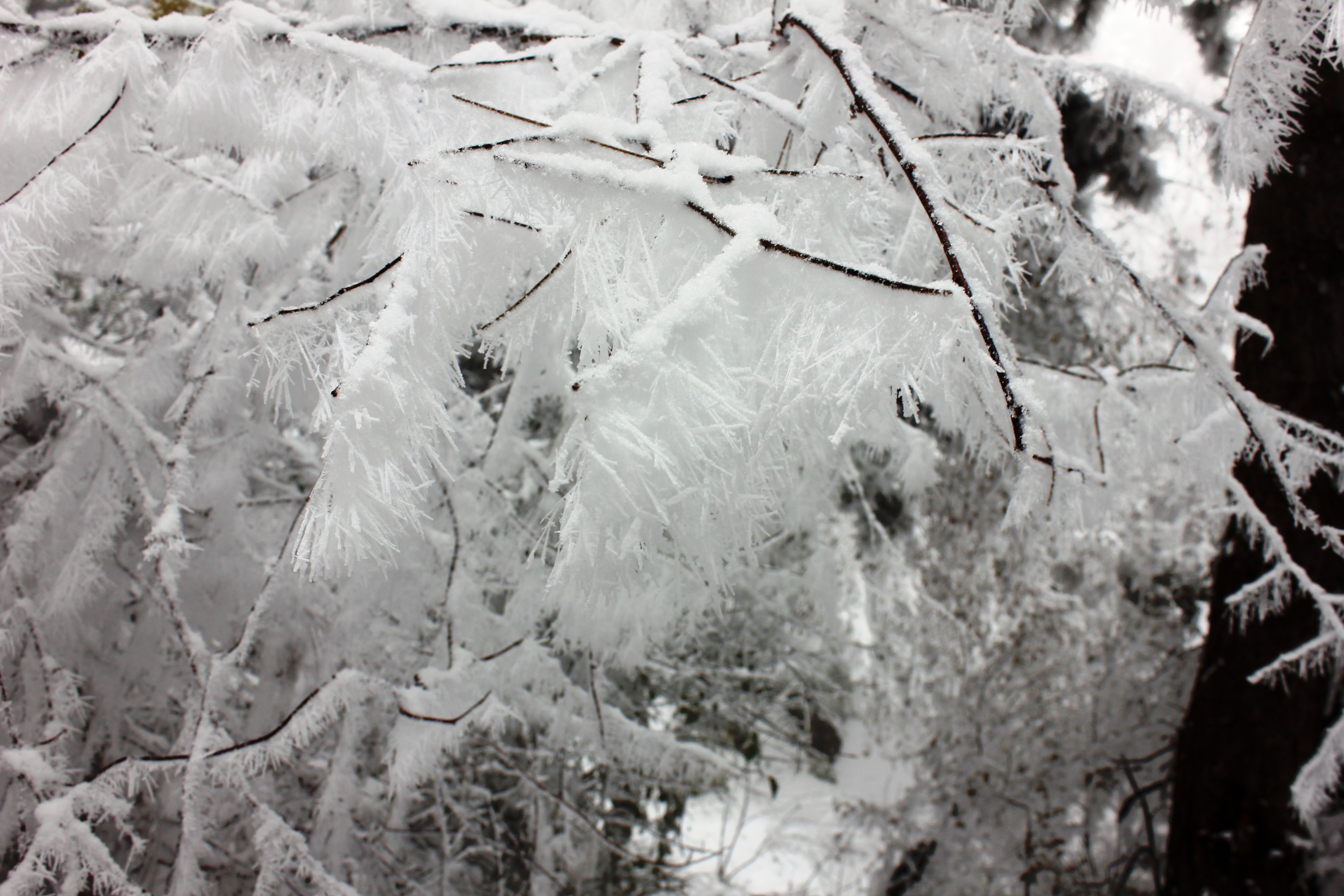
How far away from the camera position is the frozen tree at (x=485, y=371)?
2.36 ft

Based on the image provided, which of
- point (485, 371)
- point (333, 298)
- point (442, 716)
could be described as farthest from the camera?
point (485, 371)

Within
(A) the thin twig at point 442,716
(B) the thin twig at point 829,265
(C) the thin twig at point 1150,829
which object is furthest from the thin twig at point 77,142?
(C) the thin twig at point 1150,829

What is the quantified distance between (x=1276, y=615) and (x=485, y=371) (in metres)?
3.18

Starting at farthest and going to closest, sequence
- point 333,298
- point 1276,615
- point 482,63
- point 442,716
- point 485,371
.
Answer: point 485,371
point 1276,615
point 442,716
point 482,63
point 333,298

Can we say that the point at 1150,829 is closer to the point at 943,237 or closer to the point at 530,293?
the point at 943,237

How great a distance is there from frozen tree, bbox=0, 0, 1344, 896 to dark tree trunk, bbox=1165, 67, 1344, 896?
8.5 inches

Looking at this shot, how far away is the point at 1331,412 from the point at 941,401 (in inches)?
Result: 87.0

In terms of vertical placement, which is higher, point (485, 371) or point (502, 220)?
point (502, 220)

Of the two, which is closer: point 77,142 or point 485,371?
point 77,142

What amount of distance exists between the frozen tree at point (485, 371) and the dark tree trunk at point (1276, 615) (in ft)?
0.71

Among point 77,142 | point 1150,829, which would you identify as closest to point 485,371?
point 77,142

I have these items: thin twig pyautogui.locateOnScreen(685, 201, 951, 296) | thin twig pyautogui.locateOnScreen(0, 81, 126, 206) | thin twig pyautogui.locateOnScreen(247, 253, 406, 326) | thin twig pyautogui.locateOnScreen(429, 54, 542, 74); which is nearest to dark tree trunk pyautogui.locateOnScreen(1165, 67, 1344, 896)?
thin twig pyautogui.locateOnScreen(685, 201, 951, 296)

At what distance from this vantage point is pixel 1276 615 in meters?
2.46

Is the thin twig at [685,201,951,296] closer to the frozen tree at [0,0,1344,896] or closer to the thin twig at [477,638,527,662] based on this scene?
the frozen tree at [0,0,1344,896]
